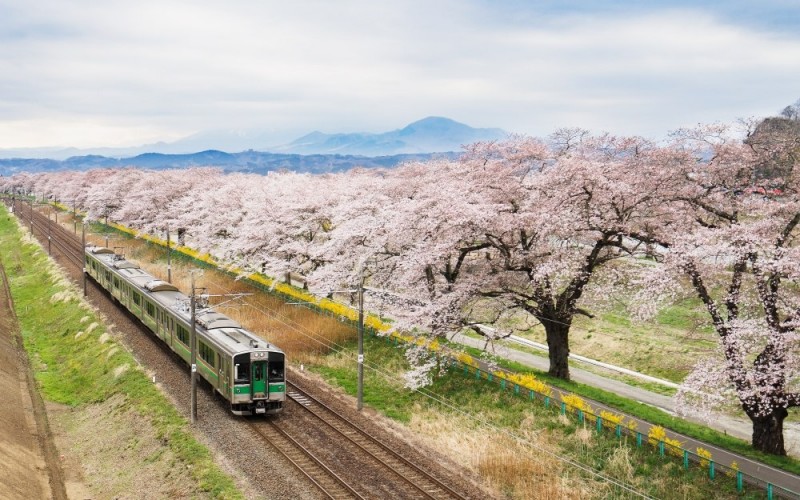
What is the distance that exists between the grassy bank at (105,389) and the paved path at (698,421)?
48.1ft

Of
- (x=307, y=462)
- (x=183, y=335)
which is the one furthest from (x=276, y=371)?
(x=183, y=335)

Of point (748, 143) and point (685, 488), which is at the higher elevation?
point (748, 143)

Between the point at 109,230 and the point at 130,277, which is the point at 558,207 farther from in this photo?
the point at 109,230

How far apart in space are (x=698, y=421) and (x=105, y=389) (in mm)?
26038

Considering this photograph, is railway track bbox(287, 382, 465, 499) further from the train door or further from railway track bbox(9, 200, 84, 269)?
railway track bbox(9, 200, 84, 269)

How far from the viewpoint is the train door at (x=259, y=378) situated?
24.1 m

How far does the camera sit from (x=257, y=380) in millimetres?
24266

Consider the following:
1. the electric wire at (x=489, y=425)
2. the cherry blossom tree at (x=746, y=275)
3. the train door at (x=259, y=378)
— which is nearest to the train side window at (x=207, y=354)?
the train door at (x=259, y=378)

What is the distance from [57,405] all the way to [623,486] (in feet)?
81.9

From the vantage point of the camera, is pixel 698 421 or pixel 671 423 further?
pixel 698 421

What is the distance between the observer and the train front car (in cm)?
2397

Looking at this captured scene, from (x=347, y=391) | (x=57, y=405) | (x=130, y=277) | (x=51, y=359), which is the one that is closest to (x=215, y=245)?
(x=130, y=277)

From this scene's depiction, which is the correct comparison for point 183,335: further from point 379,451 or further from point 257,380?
point 379,451

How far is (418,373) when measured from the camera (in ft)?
88.3
